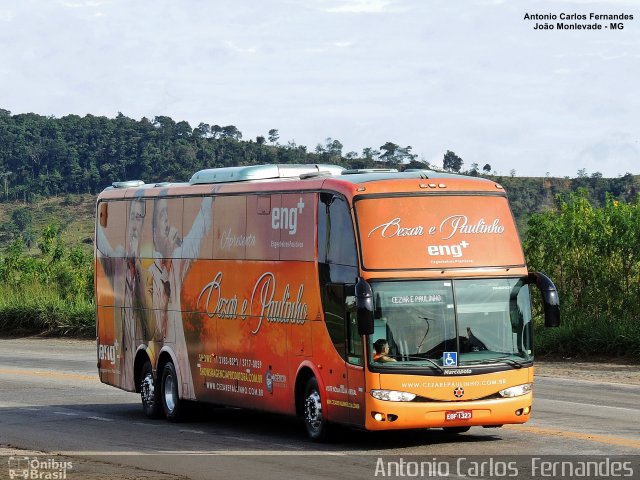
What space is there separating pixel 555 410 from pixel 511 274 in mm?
4521

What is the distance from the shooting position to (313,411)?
55.1ft

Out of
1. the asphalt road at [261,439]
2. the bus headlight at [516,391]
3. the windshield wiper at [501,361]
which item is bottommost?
the asphalt road at [261,439]

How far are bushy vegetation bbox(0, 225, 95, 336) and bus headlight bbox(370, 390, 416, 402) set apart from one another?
2904cm

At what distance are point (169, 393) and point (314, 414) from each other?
16.4ft

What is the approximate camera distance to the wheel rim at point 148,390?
70.5 ft

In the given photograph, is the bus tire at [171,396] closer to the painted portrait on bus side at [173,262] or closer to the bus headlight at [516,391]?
the painted portrait on bus side at [173,262]

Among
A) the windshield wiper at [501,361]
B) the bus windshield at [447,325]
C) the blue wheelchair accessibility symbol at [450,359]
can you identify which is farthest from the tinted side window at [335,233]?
the windshield wiper at [501,361]

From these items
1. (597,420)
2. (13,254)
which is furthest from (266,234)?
(13,254)

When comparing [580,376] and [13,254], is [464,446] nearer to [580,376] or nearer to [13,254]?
[580,376]

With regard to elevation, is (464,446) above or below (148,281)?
below

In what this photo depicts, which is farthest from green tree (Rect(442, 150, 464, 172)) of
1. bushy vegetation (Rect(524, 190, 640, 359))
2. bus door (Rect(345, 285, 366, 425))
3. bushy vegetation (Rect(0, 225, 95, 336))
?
bus door (Rect(345, 285, 366, 425))

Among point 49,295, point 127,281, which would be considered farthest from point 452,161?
point 127,281

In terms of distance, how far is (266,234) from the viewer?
18125mm

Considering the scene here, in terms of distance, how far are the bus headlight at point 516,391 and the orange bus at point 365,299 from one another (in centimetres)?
2
